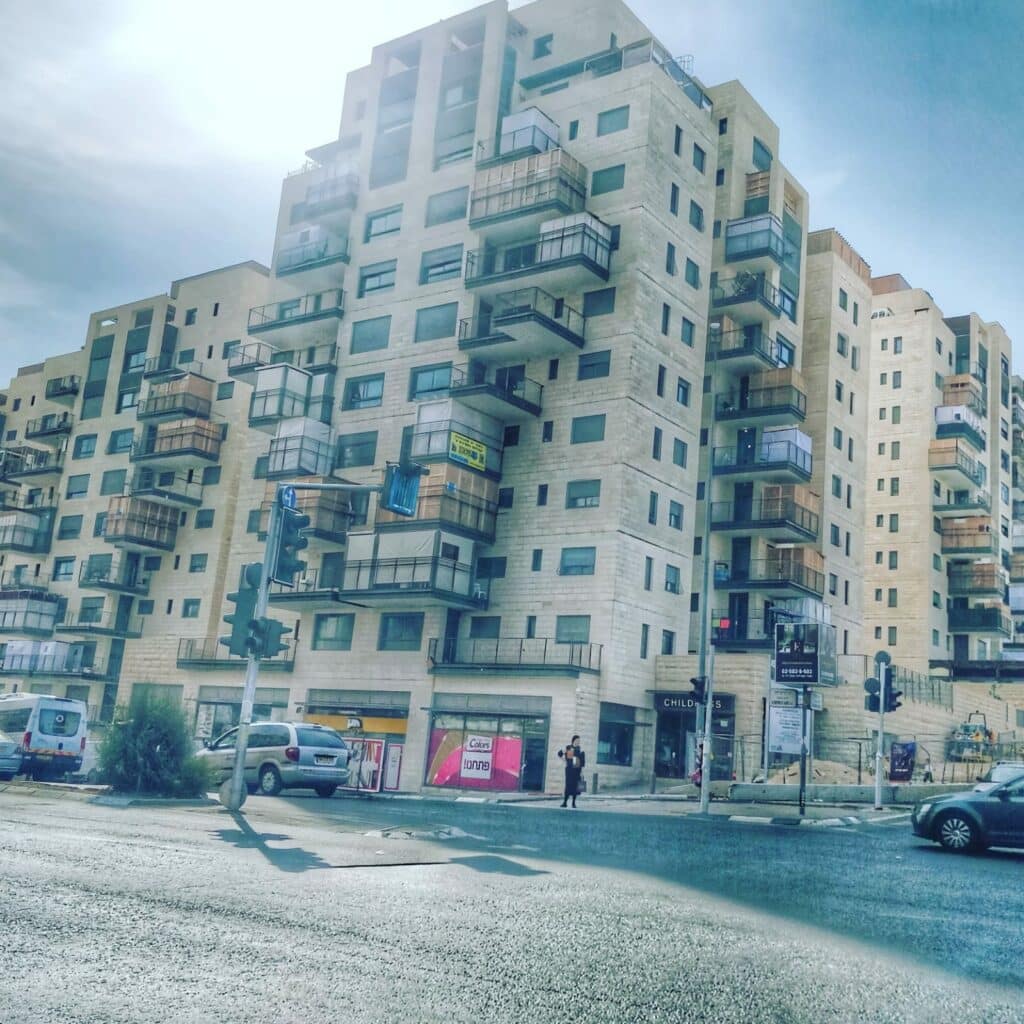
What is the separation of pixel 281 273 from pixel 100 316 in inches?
761

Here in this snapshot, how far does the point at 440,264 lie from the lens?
44.7m

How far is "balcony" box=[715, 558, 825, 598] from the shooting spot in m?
43.8

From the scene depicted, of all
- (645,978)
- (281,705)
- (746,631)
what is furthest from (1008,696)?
(645,978)

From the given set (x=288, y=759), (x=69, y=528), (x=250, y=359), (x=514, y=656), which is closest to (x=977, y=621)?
(x=514, y=656)

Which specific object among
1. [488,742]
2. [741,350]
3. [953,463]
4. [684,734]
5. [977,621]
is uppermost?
[953,463]

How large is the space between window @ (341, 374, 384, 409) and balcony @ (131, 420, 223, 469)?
9.88 meters

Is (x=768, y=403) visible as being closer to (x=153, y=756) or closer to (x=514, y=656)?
(x=514, y=656)

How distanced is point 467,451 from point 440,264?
9320mm

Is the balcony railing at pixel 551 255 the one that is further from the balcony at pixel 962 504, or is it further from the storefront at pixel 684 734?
the balcony at pixel 962 504

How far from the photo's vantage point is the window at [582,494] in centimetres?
3894

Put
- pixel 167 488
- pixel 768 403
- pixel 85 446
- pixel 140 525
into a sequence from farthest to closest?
pixel 85 446 → pixel 167 488 → pixel 140 525 → pixel 768 403

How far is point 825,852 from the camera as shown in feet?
45.6

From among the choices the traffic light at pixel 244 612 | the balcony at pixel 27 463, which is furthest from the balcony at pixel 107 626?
the traffic light at pixel 244 612

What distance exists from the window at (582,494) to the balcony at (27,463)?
3509 cm
